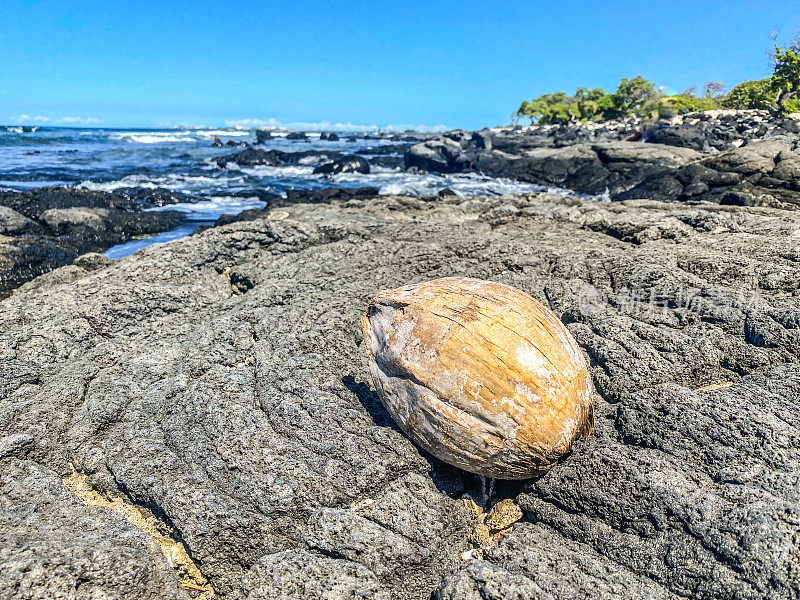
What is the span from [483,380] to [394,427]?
927mm

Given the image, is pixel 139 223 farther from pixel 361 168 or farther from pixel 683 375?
pixel 361 168

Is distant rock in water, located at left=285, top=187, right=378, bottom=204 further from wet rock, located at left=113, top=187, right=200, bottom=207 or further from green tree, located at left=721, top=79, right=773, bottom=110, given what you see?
green tree, located at left=721, top=79, right=773, bottom=110

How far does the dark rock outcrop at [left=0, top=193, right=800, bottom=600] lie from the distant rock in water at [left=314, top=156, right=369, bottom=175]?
28262mm

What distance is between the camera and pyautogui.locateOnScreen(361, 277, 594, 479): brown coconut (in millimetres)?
2732

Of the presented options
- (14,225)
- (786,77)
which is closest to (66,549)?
(14,225)

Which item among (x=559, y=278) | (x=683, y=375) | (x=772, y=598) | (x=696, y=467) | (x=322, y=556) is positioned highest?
(x=559, y=278)

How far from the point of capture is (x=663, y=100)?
65938 millimetres

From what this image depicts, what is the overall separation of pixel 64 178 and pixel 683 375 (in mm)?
29974

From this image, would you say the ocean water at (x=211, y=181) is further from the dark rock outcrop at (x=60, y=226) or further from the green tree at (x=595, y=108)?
the green tree at (x=595, y=108)

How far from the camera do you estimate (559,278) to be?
4926mm

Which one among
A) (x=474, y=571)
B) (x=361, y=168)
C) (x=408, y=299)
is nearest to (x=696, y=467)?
(x=474, y=571)

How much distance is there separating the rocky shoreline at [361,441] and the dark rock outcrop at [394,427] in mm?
16

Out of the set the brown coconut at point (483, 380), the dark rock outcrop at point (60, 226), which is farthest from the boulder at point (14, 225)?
the brown coconut at point (483, 380)

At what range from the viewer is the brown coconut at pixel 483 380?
8.96 ft
